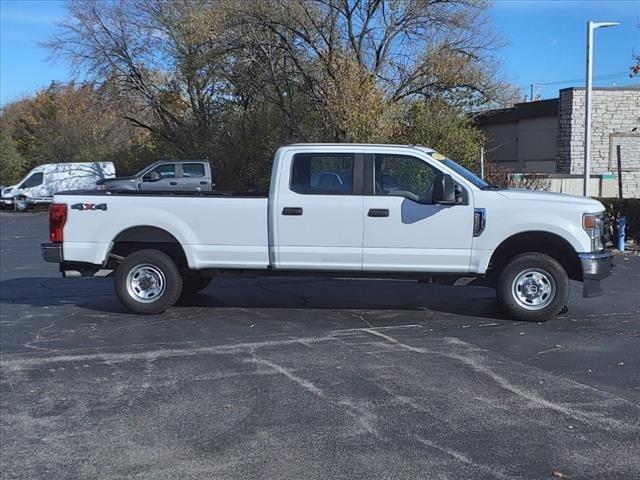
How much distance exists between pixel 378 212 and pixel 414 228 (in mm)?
454

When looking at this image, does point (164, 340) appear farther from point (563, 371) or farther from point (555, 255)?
point (555, 255)

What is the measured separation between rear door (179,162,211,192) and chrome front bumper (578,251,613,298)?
20.0 m

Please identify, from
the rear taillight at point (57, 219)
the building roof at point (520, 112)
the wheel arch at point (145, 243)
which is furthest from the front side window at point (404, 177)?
the building roof at point (520, 112)

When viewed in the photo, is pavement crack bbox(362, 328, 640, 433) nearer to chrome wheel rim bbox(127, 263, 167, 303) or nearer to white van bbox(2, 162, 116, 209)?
chrome wheel rim bbox(127, 263, 167, 303)

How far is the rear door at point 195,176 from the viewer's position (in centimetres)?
2659

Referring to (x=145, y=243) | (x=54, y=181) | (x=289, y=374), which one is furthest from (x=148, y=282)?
(x=54, y=181)

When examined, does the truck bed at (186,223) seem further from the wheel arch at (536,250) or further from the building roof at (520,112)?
the building roof at (520,112)

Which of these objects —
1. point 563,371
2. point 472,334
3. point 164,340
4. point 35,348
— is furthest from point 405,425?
point 35,348

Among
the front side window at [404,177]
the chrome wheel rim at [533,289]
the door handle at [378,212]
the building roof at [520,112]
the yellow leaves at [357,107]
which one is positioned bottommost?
the chrome wheel rim at [533,289]

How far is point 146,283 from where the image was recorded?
28.7ft

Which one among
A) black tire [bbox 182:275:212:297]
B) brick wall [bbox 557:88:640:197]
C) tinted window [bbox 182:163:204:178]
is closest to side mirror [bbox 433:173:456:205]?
black tire [bbox 182:275:212:297]

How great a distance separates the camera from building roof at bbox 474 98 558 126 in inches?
1222

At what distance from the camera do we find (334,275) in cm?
835

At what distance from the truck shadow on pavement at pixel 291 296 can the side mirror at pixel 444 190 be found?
1.59 meters
